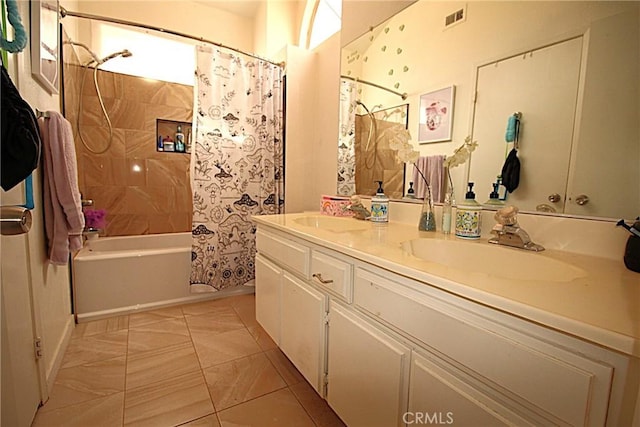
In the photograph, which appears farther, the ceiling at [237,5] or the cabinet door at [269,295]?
the ceiling at [237,5]

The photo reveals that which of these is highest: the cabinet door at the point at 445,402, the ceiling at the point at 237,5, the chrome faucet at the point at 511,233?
the ceiling at the point at 237,5

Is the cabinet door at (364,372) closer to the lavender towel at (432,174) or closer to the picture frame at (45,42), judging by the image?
the lavender towel at (432,174)

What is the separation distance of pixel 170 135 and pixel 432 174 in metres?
2.64

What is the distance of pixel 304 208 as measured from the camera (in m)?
2.55

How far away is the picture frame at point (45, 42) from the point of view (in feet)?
4.15

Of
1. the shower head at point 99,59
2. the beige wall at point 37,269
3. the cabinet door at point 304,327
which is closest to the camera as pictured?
the beige wall at point 37,269

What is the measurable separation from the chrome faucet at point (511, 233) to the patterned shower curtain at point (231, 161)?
5.87 feet

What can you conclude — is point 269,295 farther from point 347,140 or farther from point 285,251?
point 347,140

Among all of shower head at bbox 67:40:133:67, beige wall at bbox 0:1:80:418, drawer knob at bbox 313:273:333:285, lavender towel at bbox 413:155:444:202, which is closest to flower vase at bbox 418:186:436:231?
lavender towel at bbox 413:155:444:202

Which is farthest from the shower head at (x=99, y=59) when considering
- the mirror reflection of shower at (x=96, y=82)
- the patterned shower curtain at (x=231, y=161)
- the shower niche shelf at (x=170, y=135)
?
the patterned shower curtain at (x=231, y=161)

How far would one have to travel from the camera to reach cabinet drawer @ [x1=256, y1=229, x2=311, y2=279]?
49.7 inches

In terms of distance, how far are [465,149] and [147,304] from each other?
238 cm

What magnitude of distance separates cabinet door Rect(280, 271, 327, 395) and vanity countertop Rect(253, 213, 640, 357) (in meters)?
0.32

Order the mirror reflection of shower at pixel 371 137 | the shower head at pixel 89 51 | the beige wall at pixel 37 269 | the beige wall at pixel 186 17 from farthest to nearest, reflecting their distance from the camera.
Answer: the beige wall at pixel 186 17, the shower head at pixel 89 51, the mirror reflection of shower at pixel 371 137, the beige wall at pixel 37 269
